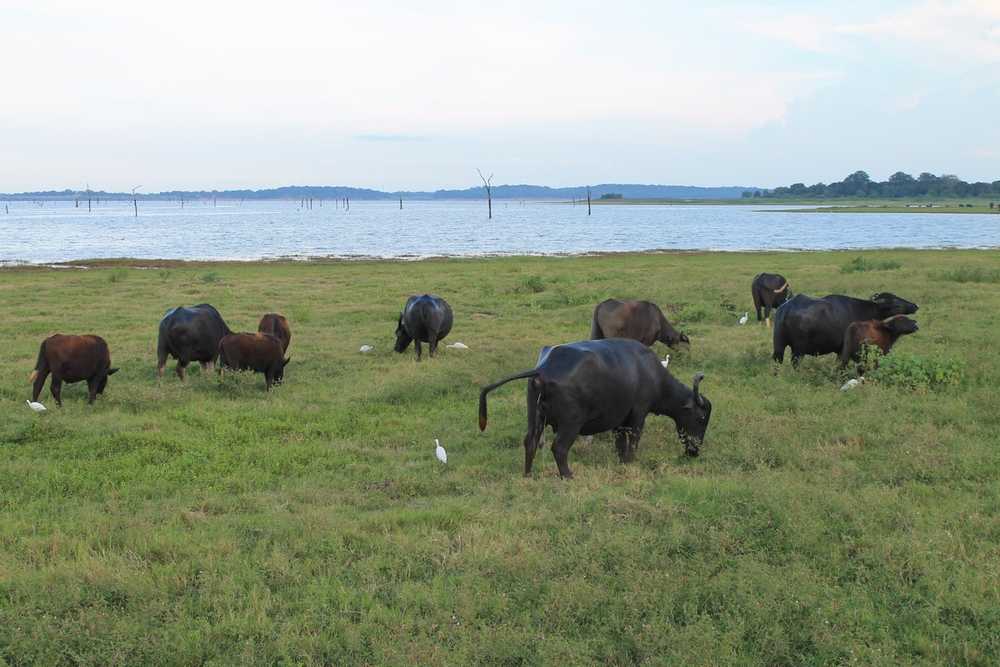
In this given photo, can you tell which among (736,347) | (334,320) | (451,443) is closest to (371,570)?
(451,443)

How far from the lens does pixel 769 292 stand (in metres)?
19.6

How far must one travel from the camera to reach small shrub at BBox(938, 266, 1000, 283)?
84.1 feet

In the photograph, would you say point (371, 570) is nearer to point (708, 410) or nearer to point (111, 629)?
point (111, 629)

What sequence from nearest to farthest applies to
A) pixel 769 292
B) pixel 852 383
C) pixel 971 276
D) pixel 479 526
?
pixel 479 526
pixel 852 383
pixel 769 292
pixel 971 276

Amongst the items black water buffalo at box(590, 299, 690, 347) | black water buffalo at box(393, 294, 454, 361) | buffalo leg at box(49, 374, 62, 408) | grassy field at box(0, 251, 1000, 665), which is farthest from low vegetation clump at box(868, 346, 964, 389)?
buffalo leg at box(49, 374, 62, 408)

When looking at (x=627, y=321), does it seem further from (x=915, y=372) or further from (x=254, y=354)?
(x=254, y=354)

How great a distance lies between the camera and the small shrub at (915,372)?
12.0 metres

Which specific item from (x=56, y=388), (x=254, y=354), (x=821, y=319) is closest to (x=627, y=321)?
(x=821, y=319)

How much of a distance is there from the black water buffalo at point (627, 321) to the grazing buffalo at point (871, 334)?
10.1 ft

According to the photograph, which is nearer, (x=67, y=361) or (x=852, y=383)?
(x=67, y=361)

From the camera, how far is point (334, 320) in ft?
71.2

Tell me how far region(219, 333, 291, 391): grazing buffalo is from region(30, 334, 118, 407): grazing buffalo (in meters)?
1.74

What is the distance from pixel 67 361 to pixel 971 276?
2589cm

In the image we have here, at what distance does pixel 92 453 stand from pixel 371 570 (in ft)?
16.3
